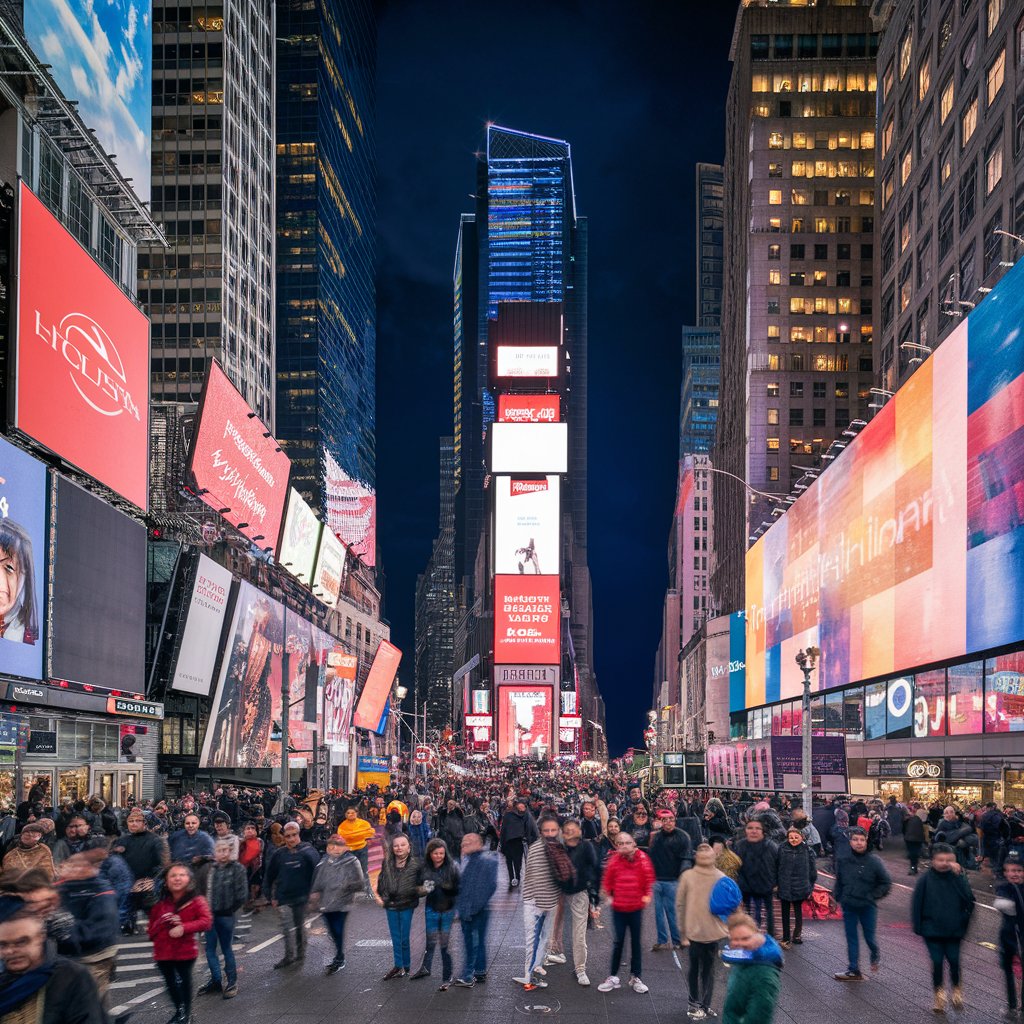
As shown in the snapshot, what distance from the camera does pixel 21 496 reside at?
34.3 meters

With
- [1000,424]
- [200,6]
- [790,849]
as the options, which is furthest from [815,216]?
[790,849]

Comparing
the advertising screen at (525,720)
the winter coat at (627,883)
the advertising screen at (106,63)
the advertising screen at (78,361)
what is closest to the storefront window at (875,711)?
the advertising screen at (78,361)

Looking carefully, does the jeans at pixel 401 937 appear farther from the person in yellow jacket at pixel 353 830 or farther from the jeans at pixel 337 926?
the person in yellow jacket at pixel 353 830

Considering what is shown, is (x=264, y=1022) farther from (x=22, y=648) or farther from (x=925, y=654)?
(x=925, y=654)

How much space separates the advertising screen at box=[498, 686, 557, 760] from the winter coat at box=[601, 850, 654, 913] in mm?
134714

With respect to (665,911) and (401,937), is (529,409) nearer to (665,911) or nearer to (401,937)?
(665,911)

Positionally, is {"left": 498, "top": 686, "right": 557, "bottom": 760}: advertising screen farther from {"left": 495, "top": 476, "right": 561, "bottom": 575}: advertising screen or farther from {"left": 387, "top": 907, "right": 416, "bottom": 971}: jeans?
{"left": 387, "top": 907, "right": 416, "bottom": 971}: jeans

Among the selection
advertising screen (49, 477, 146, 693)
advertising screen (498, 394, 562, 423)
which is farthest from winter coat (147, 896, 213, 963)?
advertising screen (498, 394, 562, 423)

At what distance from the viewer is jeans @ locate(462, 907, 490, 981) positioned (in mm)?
13805

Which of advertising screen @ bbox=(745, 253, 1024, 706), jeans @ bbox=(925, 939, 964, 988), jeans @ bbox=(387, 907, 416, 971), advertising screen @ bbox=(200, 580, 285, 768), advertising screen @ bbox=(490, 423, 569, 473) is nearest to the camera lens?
jeans @ bbox=(925, 939, 964, 988)

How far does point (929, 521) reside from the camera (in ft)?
166

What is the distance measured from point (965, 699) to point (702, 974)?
40270mm

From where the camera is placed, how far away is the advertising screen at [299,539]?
209 ft

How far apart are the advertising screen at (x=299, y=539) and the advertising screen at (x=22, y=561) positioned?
2625 centimetres
